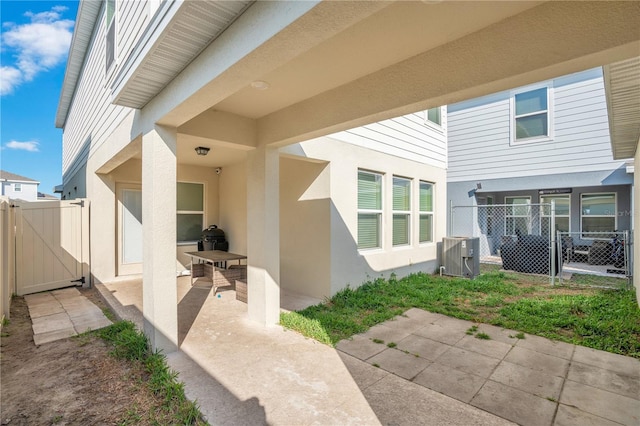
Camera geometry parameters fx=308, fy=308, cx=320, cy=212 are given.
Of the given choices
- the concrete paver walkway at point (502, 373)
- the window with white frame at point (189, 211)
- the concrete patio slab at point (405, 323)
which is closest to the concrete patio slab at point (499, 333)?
the concrete paver walkway at point (502, 373)

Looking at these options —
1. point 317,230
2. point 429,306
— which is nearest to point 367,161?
point 317,230

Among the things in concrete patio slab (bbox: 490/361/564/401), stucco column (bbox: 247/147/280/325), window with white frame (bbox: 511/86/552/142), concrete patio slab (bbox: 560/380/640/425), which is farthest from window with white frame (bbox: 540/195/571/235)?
stucco column (bbox: 247/147/280/325)

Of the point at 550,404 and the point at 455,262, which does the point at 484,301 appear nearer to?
the point at 455,262

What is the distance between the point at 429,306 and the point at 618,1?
477 cm

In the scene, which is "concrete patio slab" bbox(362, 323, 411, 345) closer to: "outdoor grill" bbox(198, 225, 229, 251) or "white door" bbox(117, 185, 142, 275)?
"outdoor grill" bbox(198, 225, 229, 251)

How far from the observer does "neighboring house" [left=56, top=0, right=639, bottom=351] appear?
2086 mm

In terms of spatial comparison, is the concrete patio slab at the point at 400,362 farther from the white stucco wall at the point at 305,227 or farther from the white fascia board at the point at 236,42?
the white fascia board at the point at 236,42

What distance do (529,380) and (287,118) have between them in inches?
159

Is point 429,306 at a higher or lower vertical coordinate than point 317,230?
lower

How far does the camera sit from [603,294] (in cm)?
600

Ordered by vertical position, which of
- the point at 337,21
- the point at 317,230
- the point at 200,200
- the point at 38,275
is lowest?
the point at 38,275

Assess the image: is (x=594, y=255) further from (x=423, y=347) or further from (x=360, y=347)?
(x=360, y=347)

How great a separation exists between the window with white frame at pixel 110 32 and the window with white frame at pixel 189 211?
130 inches

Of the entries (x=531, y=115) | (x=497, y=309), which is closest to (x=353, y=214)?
(x=497, y=309)
